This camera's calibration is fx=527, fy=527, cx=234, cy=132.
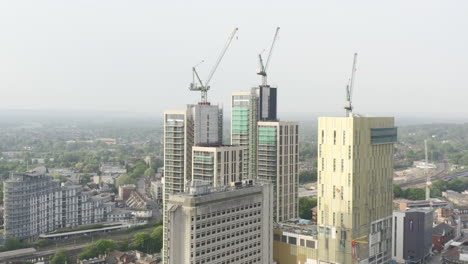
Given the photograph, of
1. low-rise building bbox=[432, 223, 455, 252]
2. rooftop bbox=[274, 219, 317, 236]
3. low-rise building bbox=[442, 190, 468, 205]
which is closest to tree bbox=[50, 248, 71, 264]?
rooftop bbox=[274, 219, 317, 236]

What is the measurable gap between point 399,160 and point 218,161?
334 ft

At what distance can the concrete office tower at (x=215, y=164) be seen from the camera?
42812 mm

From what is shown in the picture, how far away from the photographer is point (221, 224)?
3155 cm

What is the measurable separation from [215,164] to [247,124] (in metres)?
9.42

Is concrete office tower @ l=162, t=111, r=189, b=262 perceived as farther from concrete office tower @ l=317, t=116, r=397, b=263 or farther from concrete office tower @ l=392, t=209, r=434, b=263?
concrete office tower @ l=392, t=209, r=434, b=263

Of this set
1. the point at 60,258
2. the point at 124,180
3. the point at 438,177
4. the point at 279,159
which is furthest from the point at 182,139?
the point at 438,177

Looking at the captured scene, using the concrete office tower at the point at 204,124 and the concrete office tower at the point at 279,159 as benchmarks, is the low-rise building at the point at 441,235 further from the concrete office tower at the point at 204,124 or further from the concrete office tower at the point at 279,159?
the concrete office tower at the point at 204,124

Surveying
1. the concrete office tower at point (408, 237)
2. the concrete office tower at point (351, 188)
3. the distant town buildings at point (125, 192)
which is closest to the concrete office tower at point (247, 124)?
the concrete office tower at point (351, 188)

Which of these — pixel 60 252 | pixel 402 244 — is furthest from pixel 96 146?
pixel 402 244

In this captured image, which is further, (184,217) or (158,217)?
(158,217)

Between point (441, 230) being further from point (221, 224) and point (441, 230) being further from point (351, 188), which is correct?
point (221, 224)

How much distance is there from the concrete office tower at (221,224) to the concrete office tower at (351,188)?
5398 mm

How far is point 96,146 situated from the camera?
18725 cm

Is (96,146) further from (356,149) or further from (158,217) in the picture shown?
(356,149)
